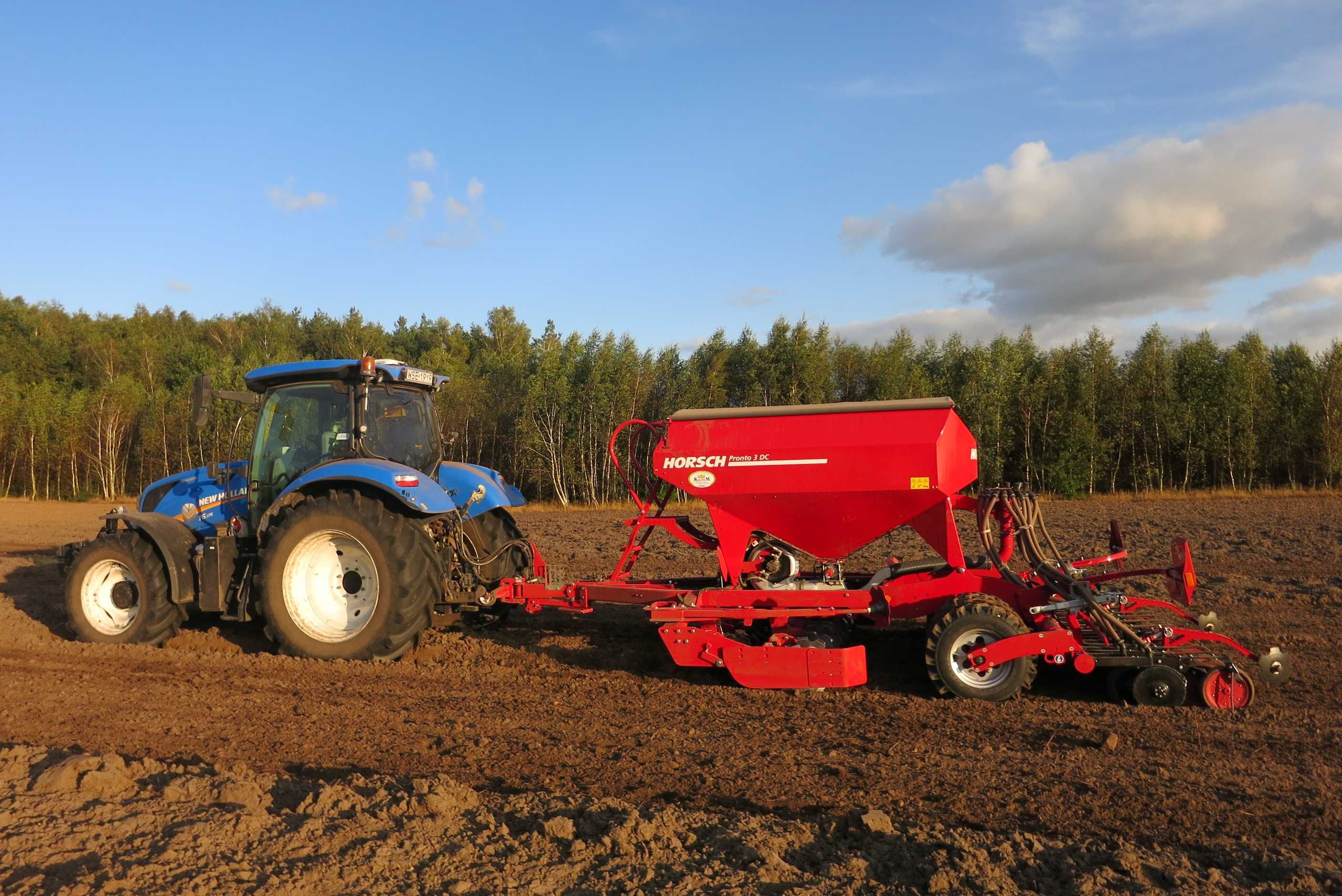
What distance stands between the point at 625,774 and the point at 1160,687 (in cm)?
320

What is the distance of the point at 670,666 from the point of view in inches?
245

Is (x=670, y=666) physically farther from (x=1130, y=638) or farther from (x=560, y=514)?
(x=560, y=514)

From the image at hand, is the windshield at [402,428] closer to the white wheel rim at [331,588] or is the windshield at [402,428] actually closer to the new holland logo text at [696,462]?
the white wheel rim at [331,588]

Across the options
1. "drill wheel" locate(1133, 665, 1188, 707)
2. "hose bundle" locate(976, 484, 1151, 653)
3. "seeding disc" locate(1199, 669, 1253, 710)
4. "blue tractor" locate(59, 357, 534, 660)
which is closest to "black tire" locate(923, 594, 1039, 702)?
"hose bundle" locate(976, 484, 1151, 653)

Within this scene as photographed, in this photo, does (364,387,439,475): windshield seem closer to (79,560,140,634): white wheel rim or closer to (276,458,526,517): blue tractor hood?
(276,458,526,517): blue tractor hood

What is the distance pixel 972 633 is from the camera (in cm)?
517

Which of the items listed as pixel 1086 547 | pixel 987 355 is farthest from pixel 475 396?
pixel 1086 547

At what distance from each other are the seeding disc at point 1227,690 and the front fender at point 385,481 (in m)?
5.03

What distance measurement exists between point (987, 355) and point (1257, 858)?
26.0 m

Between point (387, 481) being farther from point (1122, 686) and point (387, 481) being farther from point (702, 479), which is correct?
point (1122, 686)

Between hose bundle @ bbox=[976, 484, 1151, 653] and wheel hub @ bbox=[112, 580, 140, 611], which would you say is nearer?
hose bundle @ bbox=[976, 484, 1151, 653]

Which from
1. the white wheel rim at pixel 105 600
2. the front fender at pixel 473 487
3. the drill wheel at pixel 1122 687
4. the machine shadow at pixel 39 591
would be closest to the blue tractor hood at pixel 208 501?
the white wheel rim at pixel 105 600

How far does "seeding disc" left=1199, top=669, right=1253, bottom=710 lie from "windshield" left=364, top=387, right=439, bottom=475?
228 inches

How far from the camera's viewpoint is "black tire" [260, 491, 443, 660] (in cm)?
600
